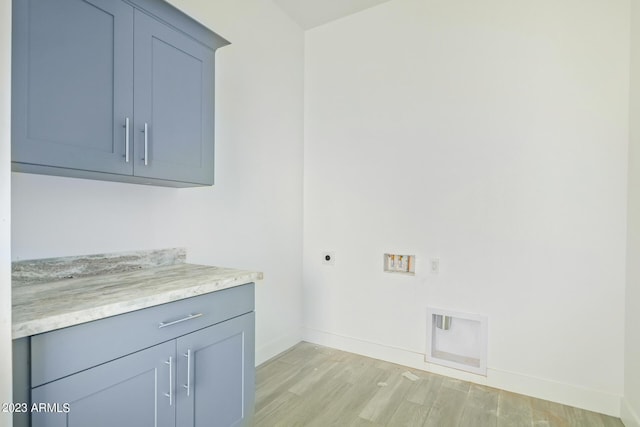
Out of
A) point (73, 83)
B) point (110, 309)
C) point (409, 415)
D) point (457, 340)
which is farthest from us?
point (457, 340)

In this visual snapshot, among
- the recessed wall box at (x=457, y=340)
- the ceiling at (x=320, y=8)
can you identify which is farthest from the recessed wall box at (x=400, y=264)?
the ceiling at (x=320, y=8)

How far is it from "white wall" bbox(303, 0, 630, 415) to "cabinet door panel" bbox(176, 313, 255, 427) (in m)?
1.45

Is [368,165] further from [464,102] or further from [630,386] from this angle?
[630,386]

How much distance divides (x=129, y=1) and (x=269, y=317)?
2.26 meters

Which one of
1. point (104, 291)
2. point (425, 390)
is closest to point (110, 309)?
point (104, 291)

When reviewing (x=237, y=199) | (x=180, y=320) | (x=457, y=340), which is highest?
(x=237, y=199)

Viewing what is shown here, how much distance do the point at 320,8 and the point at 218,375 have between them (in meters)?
2.92

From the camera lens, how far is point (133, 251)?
1.78 metres

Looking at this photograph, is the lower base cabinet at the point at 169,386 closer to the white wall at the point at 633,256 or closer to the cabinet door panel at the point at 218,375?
the cabinet door panel at the point at 218,375

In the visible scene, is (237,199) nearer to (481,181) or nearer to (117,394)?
(117,394)

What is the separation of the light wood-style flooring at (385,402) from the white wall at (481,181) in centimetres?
14

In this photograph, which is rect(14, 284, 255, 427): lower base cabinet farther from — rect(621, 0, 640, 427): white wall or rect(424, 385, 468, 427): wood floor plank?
rect(621, 0, 640, 427): white wall

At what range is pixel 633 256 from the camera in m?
1.89

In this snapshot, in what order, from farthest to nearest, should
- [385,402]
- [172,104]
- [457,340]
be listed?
[457,340] < [385,402] < [172,104]
